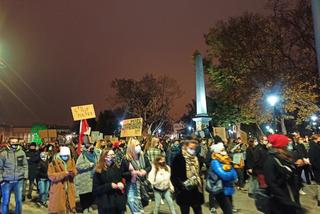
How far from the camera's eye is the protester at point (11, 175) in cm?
983

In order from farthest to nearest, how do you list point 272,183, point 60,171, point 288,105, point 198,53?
point 198,53, point 288,105, point 60,171, point 272,183

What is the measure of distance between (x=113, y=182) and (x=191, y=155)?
63.9 inches

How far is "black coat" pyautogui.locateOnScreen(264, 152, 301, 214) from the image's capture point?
5590 millimetres

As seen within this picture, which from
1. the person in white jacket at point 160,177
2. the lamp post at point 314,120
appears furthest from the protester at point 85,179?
the lamp post at point 314,120

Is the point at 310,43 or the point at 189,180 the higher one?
the point at 310,43

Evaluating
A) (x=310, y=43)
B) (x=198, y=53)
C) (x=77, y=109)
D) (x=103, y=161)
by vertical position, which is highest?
(x=198, y=53)

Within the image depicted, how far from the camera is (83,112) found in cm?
1580

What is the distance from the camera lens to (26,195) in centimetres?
1512

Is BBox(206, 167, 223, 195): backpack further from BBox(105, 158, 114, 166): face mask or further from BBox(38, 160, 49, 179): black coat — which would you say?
BBox(38, 160, 49, 179): black coat

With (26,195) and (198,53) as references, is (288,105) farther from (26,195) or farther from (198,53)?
(26,195)

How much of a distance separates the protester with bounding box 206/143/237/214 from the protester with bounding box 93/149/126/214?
171cm

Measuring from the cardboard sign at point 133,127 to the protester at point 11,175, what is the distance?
3174mm

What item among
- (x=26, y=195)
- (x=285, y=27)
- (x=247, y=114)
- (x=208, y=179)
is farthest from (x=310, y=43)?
(x=208, y=179)

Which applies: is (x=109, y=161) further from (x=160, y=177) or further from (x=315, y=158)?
(x=315, y=158)
